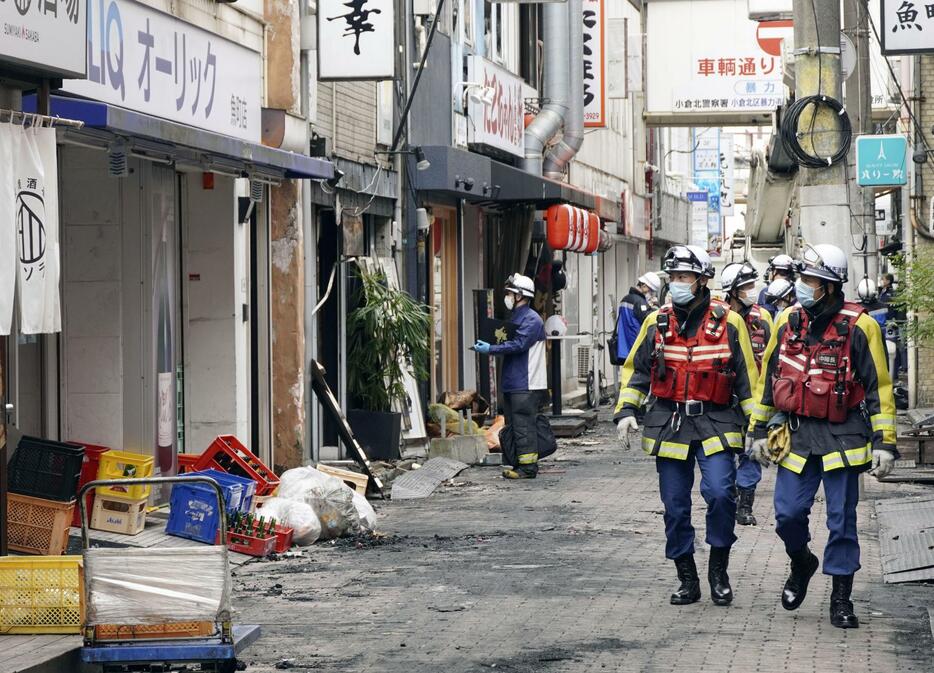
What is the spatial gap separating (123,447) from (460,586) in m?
3.76

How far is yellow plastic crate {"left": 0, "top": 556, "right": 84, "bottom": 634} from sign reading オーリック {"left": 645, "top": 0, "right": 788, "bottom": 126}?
3213 cm

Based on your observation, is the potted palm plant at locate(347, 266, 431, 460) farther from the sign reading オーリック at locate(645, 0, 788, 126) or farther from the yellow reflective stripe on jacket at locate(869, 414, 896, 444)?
the sign reading オーリック at locate(645, 0, 788, 126)

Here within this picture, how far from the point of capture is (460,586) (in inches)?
410

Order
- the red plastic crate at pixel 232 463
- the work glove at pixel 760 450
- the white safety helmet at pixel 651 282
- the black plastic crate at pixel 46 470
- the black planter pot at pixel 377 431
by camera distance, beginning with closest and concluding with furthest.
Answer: the work glove at pixel 760 450
the black plastic crate at pixel 46 470
the red plastic crate at pixel 232 463
the black planter pot at pixel 377 431
the white safety helmet at pixel 651 282

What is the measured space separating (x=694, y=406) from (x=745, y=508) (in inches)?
151

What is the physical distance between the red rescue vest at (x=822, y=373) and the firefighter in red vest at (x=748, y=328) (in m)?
3.22

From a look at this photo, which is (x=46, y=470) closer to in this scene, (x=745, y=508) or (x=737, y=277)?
(x=745, y=508)

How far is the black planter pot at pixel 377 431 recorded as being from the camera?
17688 millimetres

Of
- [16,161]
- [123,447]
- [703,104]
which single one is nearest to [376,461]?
[123,447]

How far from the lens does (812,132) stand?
49.7ft

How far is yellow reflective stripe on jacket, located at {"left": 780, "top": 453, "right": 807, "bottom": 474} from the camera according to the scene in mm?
9117

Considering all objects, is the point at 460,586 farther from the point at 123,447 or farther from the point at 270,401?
the point at 270,401

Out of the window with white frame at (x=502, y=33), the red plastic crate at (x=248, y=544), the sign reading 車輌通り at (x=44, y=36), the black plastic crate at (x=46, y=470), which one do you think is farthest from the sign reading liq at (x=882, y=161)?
the sign reading 車輌通り at (x=44, y=36)

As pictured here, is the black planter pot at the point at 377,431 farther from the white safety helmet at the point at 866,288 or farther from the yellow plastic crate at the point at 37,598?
the yellow plastic crate at the point at 37,598
